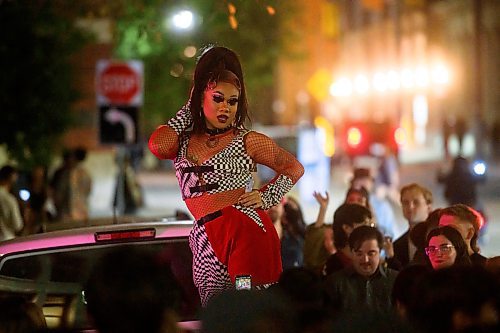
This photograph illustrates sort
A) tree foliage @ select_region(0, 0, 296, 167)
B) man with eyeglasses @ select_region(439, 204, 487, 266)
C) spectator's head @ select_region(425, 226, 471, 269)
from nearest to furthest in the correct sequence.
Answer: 1. spectator's head @ select_region(425, 226, 471, 269)
2. man with eyeglasses @ select_region(439, 204, 487, 266)
3. tree foliage @ select_region(0, 0, 296, 167)

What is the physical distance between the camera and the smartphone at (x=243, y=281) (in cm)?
648

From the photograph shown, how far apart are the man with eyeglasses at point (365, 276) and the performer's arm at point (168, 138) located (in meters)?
1.34

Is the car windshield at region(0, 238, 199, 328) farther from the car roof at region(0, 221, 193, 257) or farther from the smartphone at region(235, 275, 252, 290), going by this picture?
the smartphone at region(235, 275, 252, 290)

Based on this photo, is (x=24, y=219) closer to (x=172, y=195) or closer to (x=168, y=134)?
(x=168, y=134)

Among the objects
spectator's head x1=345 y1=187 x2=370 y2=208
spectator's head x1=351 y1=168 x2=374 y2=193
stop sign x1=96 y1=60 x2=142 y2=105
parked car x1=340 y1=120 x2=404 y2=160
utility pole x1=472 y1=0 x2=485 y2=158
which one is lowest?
spectator's head x1=345 y1=187 x2=370 y2=208

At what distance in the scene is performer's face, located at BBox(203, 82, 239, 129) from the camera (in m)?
6.86

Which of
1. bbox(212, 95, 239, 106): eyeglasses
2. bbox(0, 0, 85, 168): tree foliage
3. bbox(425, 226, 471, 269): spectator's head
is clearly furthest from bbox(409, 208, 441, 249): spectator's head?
bbox(0, 0, 85, 168): tree foliage

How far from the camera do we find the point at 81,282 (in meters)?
7.55

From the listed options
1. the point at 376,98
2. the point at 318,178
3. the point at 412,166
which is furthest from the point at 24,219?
the point at 376,98

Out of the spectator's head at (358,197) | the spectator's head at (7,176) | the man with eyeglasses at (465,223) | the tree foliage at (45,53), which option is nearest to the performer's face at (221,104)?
the man with eyeglasses at (465,223)

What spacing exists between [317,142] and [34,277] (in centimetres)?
1972

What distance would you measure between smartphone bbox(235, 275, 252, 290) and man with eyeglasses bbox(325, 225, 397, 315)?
1.04 metres

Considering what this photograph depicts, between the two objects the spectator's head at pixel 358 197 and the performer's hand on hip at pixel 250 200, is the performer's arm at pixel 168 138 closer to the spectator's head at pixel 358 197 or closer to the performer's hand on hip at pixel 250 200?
the performer's hand on hip at pixel 250 200

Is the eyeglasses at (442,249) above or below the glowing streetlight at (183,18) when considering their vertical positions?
below
